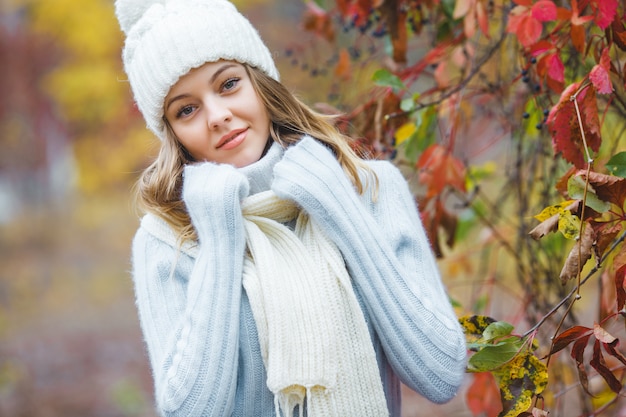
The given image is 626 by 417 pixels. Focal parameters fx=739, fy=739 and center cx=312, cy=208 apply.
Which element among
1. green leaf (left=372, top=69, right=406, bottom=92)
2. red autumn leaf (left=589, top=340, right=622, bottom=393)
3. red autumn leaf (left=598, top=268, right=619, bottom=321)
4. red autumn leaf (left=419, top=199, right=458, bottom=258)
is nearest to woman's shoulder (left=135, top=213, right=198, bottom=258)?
green leaf (left=372, top=69, right=406, bottom=92)

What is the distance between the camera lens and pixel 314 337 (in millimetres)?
1586

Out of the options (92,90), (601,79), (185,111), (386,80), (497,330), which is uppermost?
(92,90)

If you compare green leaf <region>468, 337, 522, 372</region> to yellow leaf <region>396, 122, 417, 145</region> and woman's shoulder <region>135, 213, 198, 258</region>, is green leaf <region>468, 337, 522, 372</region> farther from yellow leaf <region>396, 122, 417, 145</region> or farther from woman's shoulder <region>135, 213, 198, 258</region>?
yellow leaf <region>396, 122, 417, 145</region>

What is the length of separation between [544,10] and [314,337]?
887 mm

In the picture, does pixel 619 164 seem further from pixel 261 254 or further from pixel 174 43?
pixel 174 43

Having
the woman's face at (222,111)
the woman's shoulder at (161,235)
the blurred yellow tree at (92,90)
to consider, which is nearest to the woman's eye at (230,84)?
the woman's face at (222,111)

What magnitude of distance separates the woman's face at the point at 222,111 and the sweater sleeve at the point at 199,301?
7cm

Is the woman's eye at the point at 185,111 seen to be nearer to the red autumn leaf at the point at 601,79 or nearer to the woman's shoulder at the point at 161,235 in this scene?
the woman's shoulder at the point at 161,235

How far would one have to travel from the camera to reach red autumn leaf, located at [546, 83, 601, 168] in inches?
58.7

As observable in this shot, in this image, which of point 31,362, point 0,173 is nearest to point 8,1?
point 0,173

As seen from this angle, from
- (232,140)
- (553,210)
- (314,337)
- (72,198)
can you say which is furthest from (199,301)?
(72,198)

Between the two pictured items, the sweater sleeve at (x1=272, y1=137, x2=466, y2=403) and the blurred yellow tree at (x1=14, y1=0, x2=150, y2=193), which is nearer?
the sweater sleeve at (x1=272, y1=137, x2=466, y2=403)

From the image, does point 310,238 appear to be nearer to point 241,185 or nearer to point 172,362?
point 241,185

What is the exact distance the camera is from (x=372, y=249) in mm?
1613
